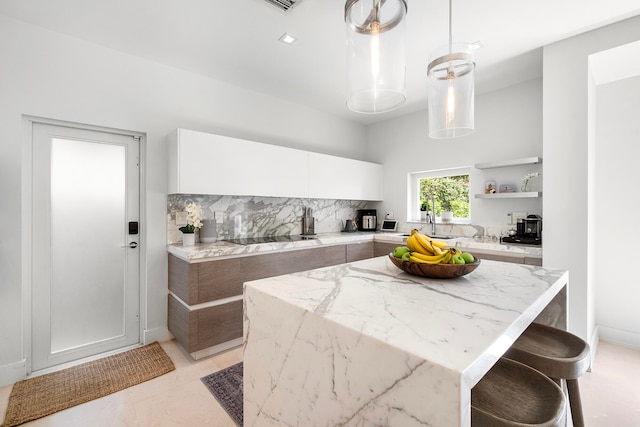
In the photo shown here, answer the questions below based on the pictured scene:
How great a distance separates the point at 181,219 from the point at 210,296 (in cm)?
89

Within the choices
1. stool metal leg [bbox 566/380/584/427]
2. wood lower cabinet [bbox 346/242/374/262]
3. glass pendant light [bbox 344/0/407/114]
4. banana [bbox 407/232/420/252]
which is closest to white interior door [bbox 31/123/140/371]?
wood lower cabinet [bbox 346/242/374/262]

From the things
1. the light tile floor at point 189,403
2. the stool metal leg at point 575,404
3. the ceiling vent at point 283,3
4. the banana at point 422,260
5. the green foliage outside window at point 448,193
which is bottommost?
the light tile floor at point 189,403

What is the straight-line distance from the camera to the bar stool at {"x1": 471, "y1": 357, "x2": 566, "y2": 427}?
30.5 inches

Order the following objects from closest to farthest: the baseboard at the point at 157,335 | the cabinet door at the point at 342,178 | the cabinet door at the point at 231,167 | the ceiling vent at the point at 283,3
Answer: the ceiling vent at the point at 283,3 → the cabinet door at the point at 231,167 → the baseboard at the point at 157,335 → the cabinet door at the point at 342,178

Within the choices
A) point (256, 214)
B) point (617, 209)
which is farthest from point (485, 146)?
point (256, 214)

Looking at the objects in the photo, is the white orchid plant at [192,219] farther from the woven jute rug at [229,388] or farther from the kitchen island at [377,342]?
the kitchen island at [377,342]

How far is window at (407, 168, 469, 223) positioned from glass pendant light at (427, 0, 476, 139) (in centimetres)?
229

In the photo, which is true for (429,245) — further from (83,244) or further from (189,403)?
(83,244)

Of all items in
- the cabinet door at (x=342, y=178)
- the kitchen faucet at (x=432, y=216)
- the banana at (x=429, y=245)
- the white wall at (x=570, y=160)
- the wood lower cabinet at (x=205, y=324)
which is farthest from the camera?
the kitchen faucet at (x=432, y=216)

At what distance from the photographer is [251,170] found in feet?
9.61

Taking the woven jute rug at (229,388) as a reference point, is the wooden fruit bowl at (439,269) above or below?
above

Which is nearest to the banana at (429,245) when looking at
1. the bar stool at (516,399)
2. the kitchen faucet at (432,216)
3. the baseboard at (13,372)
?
the bar stool at (516,399)

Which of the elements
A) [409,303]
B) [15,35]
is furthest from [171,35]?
[409,303]

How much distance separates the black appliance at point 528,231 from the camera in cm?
267
